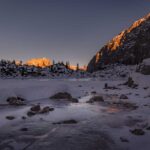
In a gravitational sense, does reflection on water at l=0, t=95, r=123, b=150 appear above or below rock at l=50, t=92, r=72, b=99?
below

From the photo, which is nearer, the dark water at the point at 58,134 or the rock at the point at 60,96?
the dark water at the point at 58,134

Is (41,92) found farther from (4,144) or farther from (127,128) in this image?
(4,144)

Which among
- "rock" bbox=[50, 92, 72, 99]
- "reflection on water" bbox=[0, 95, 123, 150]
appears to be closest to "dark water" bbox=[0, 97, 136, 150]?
"reflection on water" bbox=[0, 95, 123, 150]

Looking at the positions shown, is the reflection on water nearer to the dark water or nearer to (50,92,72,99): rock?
the dark water

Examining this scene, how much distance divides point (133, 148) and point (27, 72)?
438ft

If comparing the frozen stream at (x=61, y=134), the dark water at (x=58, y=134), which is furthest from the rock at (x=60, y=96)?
the dark water at (x=58, y=134)

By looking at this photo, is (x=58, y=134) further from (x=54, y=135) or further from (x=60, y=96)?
(x=60, y=96)

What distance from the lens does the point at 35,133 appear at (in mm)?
9133

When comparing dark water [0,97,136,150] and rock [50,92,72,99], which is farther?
rock [50,92,72,99]

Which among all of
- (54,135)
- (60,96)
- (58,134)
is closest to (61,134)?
(58,134)

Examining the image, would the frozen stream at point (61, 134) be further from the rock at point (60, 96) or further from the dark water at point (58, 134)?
the rock at point (60, 96)

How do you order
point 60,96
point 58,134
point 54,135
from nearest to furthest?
1. point 54,135
2. point 58,134
3. point 60,96

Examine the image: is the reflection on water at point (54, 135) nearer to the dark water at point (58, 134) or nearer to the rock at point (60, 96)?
the dark water at point (58, 134)

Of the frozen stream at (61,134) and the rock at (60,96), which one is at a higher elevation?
the rock at (60,96)
